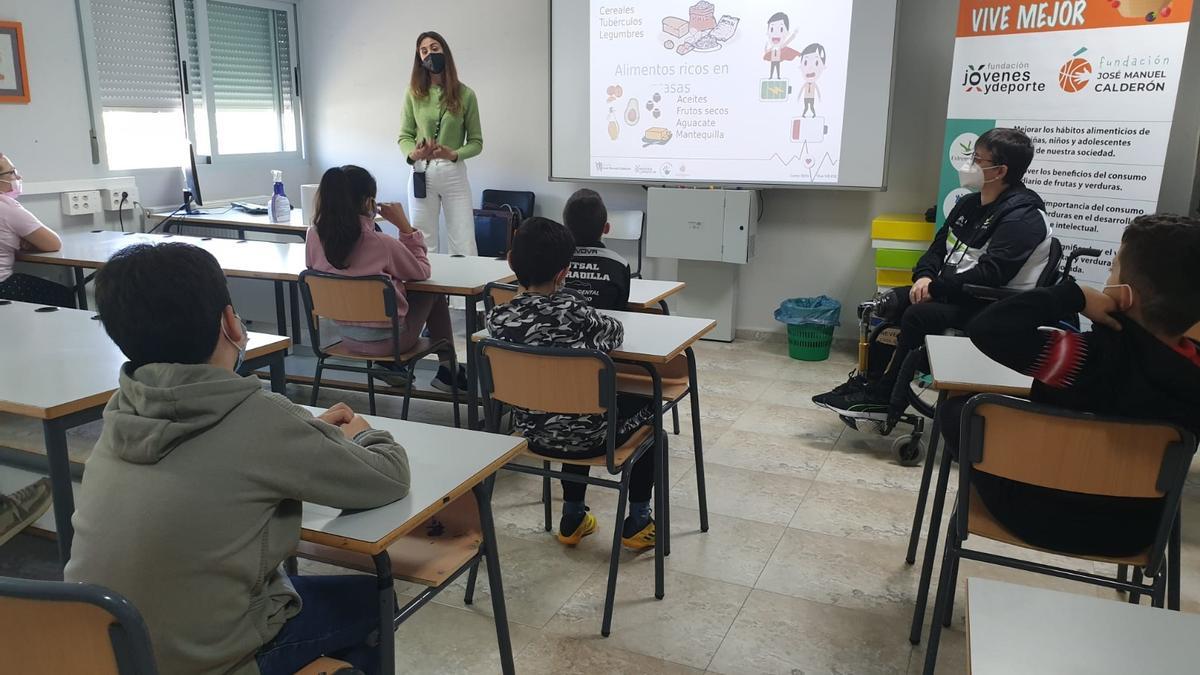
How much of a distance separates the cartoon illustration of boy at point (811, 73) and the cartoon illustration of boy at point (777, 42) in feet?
Result: 0.23

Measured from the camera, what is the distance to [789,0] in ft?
15.7

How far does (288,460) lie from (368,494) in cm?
17

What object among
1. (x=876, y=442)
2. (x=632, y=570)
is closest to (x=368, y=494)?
(x=632, y=570)

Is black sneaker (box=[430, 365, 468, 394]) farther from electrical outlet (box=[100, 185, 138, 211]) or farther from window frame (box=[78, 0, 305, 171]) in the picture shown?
window frame (box=[78, 0, 305, 171])

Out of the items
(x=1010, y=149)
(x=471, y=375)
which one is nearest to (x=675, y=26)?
(x=1010, y=149)

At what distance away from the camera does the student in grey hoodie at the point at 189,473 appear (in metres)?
1.12

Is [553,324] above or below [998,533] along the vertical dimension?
above

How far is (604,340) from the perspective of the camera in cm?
226

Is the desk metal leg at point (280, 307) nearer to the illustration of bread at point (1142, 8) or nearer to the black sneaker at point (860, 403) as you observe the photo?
the black sneaker at point (860, 403)

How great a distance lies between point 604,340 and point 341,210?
139 centimetres

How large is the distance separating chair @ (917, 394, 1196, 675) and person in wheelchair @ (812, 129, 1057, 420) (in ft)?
4.90

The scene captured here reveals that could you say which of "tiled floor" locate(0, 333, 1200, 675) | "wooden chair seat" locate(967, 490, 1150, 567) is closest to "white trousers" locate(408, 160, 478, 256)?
"tiled floor" locate(0, 333, 1200, 675)

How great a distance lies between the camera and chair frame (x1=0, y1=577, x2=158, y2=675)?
0.92m

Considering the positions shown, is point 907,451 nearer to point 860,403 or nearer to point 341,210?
point 860,403
